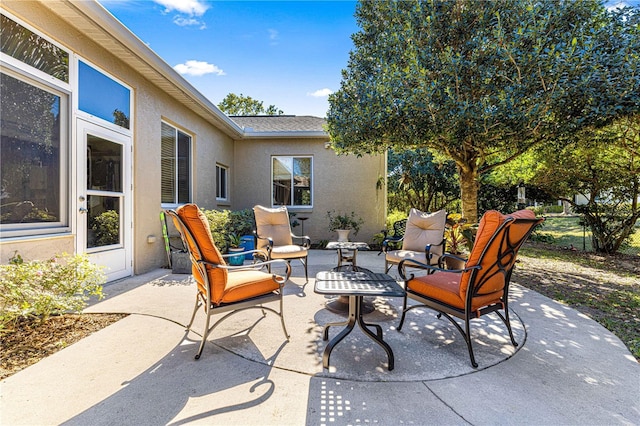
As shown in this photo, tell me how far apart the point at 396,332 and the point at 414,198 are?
10455mm

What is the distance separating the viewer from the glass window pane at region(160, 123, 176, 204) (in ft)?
18.5

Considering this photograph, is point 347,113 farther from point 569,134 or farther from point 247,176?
point 247,176

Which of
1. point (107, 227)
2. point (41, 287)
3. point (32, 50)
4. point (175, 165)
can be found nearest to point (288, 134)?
point (175, 165)

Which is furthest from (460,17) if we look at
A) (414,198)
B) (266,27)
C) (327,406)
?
(414,198)

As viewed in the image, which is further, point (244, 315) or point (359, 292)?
point (244, 315)

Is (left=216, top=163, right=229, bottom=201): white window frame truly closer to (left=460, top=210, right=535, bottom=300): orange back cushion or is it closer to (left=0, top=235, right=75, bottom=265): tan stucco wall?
(left=0, top=235, right=75, bottom=265): tan stucco wall

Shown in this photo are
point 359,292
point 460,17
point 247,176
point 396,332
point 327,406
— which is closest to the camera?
point 327,406

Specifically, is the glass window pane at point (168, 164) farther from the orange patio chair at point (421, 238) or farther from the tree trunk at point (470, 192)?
the tree trunk at point (470, 192)

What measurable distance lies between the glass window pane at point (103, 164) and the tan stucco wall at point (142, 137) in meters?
0.31

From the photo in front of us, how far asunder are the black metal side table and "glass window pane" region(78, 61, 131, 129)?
401cm

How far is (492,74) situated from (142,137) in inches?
230

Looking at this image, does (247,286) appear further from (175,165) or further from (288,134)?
(288,134)

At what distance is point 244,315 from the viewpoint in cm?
317

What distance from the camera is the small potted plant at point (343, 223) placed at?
8109 mm
